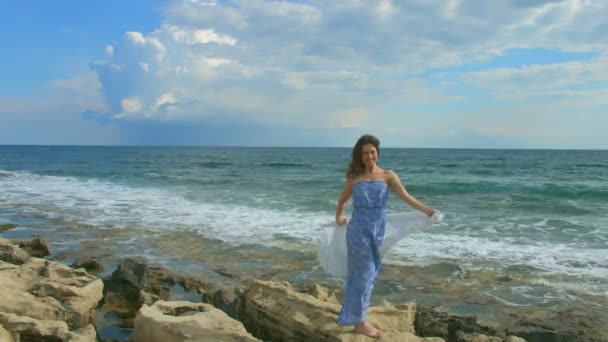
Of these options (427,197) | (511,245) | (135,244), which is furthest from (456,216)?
(135,244)

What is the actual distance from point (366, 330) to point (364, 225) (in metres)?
0.90

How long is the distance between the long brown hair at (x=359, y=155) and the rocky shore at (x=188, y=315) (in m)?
1.39

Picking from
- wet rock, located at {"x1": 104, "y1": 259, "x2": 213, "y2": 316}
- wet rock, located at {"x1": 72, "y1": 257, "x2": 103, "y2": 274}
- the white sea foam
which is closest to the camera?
wet rock, located at {"x1": 104, "y1": 259, "x2": 213, "y2": 316}

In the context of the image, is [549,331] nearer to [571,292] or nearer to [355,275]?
[571,292]

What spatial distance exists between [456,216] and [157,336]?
39.7ft

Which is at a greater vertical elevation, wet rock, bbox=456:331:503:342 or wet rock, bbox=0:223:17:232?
wet rock, bbox=456:331:503:342

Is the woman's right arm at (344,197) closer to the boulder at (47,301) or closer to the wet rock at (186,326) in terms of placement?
the wet rock at (186,326)

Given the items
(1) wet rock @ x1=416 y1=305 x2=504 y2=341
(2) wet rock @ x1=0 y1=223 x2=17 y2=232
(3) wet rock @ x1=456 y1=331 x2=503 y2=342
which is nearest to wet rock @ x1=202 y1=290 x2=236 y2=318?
(1) wet rock @ x1=416 y1=305 x2=504 y2=341

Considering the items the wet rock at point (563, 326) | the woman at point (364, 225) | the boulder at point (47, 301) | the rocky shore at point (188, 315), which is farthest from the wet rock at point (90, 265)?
the wet rock at point (563, 326)

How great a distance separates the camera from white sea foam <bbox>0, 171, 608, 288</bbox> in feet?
30.1

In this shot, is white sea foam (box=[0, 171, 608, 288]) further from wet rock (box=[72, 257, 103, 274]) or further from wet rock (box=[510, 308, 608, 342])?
wet rock (box=[72, 257, 103, 274])

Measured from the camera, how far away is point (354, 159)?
167 inches

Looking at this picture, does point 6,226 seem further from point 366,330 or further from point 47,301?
point 366,330

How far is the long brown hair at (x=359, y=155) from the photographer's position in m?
4.18
